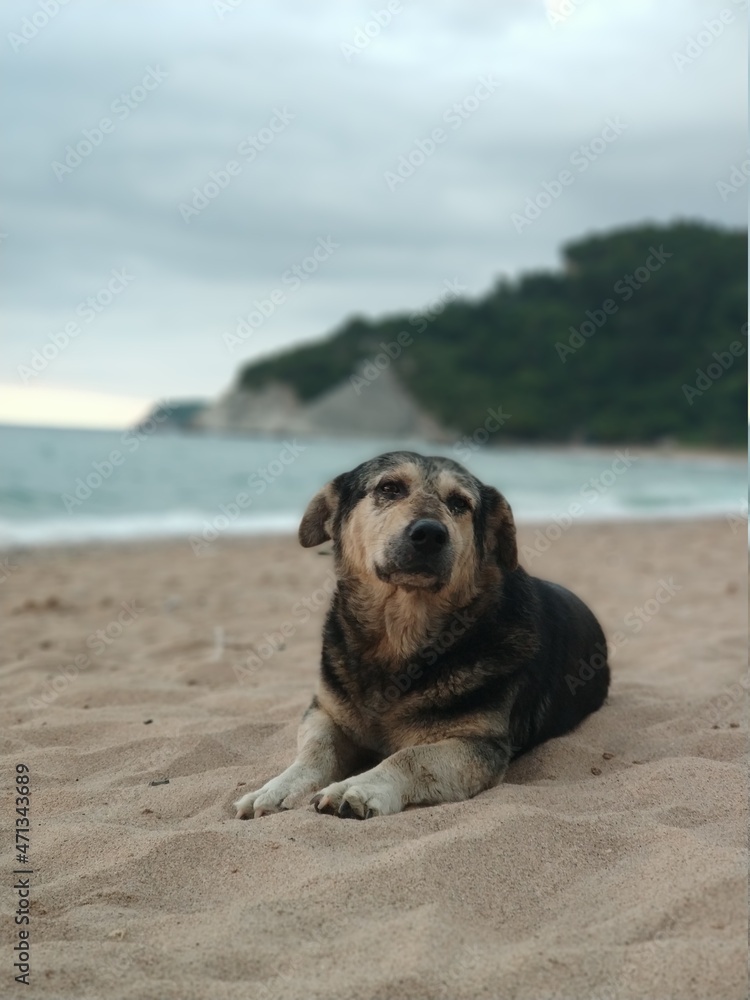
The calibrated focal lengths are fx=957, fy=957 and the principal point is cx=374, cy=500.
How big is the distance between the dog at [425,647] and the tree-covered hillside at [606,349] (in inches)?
3448

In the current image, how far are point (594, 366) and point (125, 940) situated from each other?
105232 millimetres

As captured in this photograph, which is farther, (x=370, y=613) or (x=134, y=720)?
(x=134, y=720)

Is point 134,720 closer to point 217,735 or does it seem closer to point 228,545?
point 217,735

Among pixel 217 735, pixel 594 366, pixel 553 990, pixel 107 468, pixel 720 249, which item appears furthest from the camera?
pixel 594 366

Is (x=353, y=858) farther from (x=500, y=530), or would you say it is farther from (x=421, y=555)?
(x=500, y=530)

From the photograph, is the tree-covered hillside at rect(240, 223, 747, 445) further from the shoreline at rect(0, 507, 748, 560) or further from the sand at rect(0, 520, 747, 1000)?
the sand at rect(0, 520, 747, 1000)

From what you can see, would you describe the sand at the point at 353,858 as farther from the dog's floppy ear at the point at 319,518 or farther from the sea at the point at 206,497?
the sea at the point at 206,497

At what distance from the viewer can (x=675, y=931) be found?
293cm

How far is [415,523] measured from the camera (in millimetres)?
4582

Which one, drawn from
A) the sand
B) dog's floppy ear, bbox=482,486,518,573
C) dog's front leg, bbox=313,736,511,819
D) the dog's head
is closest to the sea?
the sand

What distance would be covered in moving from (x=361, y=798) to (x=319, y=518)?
187 centimetres

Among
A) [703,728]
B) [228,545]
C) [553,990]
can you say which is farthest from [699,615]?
[228,545]

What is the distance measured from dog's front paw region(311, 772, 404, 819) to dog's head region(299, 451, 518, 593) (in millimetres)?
994

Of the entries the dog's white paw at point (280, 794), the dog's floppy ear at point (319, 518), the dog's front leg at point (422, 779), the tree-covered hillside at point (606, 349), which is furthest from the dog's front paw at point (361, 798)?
the tree-covered hillside at point (606, 349)
